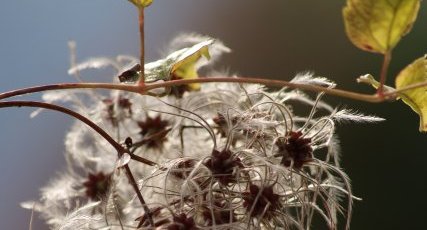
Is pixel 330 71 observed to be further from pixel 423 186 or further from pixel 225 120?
pixel 225 120

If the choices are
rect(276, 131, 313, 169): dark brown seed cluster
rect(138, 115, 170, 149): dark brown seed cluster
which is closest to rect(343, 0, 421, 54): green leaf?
rect(276, 131, 313, 169): dark brown seed cluster

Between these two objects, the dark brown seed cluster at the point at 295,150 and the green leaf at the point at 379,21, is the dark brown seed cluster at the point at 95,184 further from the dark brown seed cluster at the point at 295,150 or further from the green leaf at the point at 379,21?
the green leaf at the point at 379,21

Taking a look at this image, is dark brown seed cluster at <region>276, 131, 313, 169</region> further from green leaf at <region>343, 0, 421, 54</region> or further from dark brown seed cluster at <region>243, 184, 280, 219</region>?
green leaf at <region>343, 0, 421, 54</region>

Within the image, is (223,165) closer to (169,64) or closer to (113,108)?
(169,64)

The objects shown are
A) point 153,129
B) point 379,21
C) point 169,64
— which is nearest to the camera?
point 379,21

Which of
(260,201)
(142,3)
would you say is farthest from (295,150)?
(142,3)
